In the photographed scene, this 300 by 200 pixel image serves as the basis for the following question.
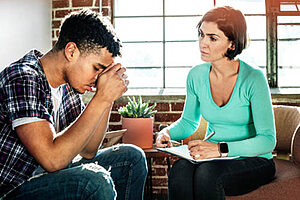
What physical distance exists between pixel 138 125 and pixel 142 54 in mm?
913

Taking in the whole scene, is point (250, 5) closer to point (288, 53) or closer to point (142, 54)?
point (288, 53)

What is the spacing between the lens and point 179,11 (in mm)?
3035

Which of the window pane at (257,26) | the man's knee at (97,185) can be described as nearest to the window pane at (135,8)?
the window pane at (257,26)

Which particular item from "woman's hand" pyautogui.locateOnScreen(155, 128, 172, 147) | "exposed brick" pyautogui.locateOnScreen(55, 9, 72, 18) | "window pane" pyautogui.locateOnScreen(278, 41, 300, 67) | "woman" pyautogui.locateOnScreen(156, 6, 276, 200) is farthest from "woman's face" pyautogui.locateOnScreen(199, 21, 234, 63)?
"exposed brick" pyautogui.locateOnScreen(55, 9, 72, 18)

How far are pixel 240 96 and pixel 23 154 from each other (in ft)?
3.62

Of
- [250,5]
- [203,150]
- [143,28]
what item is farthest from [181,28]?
[203,150]

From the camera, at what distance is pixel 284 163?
2.11 meters

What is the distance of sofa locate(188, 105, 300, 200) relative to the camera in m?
1.77

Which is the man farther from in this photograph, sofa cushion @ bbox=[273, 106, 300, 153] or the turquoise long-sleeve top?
sofa cushion @ bbox=[273, 106, 300, 153]

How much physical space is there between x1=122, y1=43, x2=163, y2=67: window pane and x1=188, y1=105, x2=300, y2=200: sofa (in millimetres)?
834

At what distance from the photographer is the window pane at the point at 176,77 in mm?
3092

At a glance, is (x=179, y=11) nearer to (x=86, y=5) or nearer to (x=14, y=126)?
(x=86, y=5)

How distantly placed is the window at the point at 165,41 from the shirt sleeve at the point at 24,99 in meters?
1.79

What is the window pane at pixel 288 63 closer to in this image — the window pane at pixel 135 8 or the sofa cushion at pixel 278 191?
the window pane at pixel 135 8
